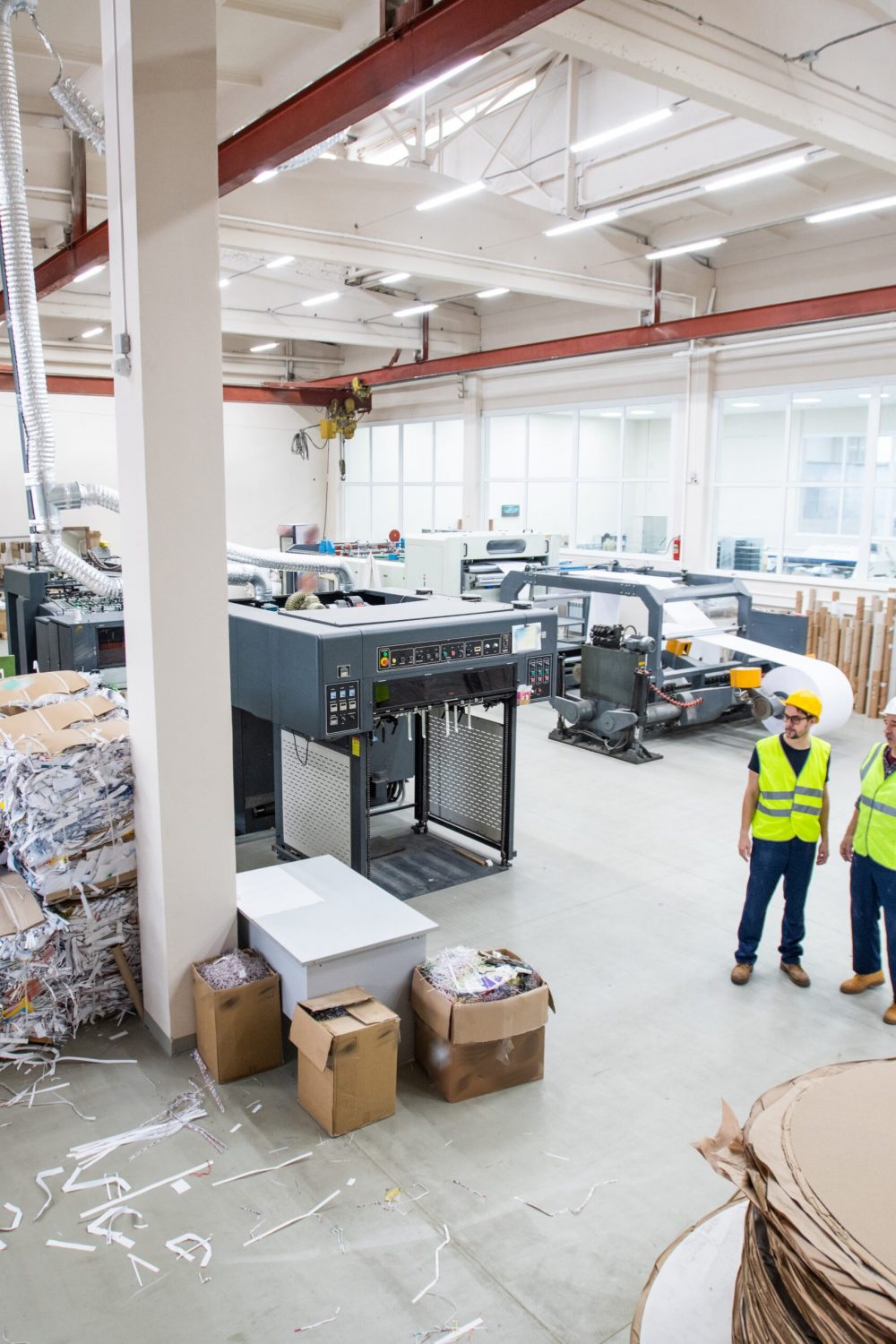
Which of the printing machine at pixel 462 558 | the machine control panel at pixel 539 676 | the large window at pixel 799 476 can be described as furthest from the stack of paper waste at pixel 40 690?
the large window at pixel 799 476

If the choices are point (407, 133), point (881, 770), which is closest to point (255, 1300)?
point (881, 770)

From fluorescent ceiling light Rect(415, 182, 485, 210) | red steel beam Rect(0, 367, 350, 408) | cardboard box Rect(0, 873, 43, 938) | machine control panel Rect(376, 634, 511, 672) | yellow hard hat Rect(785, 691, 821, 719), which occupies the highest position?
fluorescent ceiling light Rect(415, 182, 485, 210)

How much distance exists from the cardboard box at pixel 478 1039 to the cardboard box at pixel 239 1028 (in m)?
0.50

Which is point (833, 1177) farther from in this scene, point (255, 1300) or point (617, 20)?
point (617, 20)

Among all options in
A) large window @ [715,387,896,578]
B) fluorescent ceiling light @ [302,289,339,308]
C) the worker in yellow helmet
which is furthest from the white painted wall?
the worker in yellow helmet

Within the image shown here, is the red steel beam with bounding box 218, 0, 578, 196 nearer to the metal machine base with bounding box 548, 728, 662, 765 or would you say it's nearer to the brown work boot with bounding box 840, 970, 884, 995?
the brown work boot with bounding box 840, 970, 884, 995

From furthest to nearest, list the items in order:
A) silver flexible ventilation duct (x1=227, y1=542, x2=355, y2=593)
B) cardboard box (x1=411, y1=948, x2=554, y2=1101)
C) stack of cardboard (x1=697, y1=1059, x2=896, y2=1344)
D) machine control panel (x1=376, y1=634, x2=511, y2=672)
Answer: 1. silver flexible ventilation duct (x1=227, y1=542, x2=355, y2=593)
2. machine control panel (x1=376, y1=634, x2=511, y2=672)
3. cardboard box (x1=411, y1=948, x2=554, y2=1101)
4. stack of cardboard (x1=697, y1=1059, x2=896, y2=1344)

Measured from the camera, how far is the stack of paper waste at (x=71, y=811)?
11.0 feet

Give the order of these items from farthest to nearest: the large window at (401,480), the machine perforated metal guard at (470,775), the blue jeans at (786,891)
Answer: the large window at (401,480)
the machine perforated metal guard at (470,775)
the blue jeans at (786,891)

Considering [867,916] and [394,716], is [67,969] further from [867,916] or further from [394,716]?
[867,916]

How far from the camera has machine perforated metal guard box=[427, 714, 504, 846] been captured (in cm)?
527

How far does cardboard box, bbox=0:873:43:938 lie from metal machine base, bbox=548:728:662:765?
4.69 m

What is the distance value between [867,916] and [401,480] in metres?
13.2

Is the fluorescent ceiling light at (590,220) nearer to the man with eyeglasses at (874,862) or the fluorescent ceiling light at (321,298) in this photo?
the fluorescent ceiling light at (321,298)
